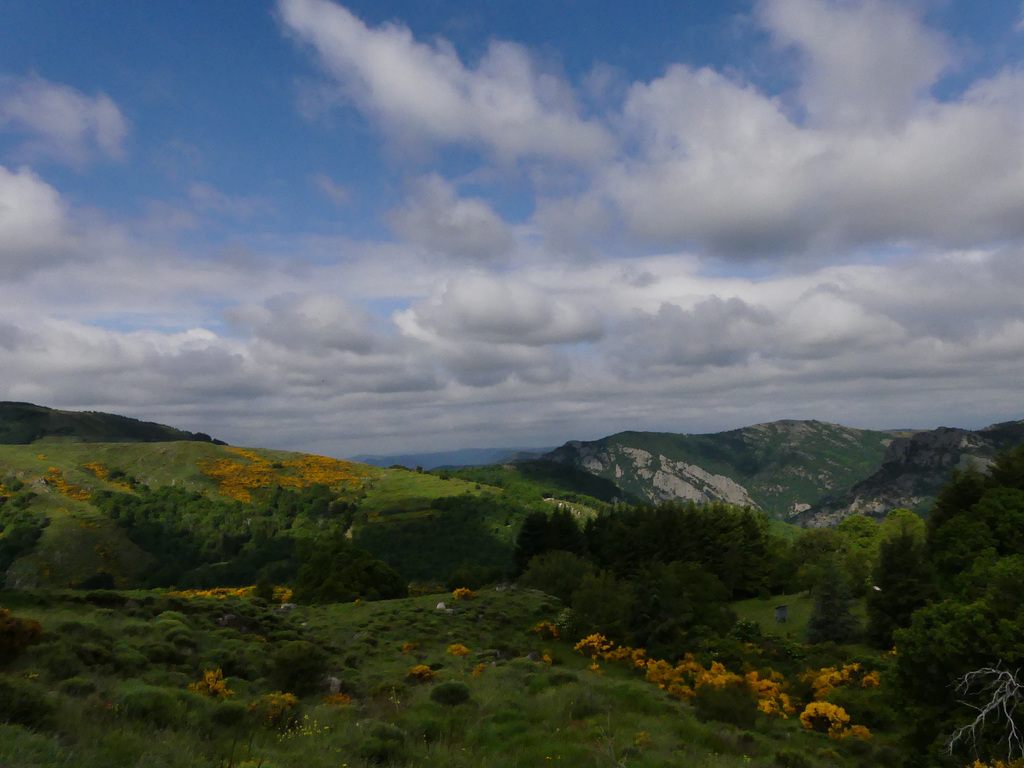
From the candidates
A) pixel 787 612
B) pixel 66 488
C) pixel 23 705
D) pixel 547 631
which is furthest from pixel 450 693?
pixel 66 488

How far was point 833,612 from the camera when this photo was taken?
40.7 m

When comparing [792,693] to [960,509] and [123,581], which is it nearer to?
[960,509]

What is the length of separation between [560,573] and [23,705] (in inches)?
1802

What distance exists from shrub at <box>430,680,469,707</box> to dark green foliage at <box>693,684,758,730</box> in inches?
361

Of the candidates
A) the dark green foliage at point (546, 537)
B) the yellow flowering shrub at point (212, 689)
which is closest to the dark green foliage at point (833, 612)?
the dark green foliage at point (546, 537)

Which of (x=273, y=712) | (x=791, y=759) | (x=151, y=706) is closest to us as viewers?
(x=151, y=706)

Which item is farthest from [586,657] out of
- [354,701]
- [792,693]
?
[354,701]

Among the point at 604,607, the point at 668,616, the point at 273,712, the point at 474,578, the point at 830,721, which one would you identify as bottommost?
the point at 474,578

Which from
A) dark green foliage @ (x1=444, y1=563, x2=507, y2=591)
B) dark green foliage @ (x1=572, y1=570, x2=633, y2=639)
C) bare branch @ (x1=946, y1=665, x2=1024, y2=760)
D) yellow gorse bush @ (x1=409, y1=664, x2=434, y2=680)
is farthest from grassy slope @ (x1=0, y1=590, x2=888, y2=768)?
dark green foliage @ (x1=444, y1=563, x2=507, y2=591)

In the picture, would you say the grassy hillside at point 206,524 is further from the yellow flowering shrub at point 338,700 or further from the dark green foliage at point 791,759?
the dark green foliage at point 791,759

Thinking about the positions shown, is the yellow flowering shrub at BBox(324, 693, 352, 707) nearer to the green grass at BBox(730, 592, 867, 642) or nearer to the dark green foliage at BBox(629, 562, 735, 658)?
the dark green foliage at BBox(629, 562, 735, 658)

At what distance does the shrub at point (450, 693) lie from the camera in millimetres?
17036

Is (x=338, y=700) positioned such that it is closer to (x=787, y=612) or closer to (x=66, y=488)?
(x=787, y=612)

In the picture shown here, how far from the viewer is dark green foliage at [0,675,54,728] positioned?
9.77 metres
